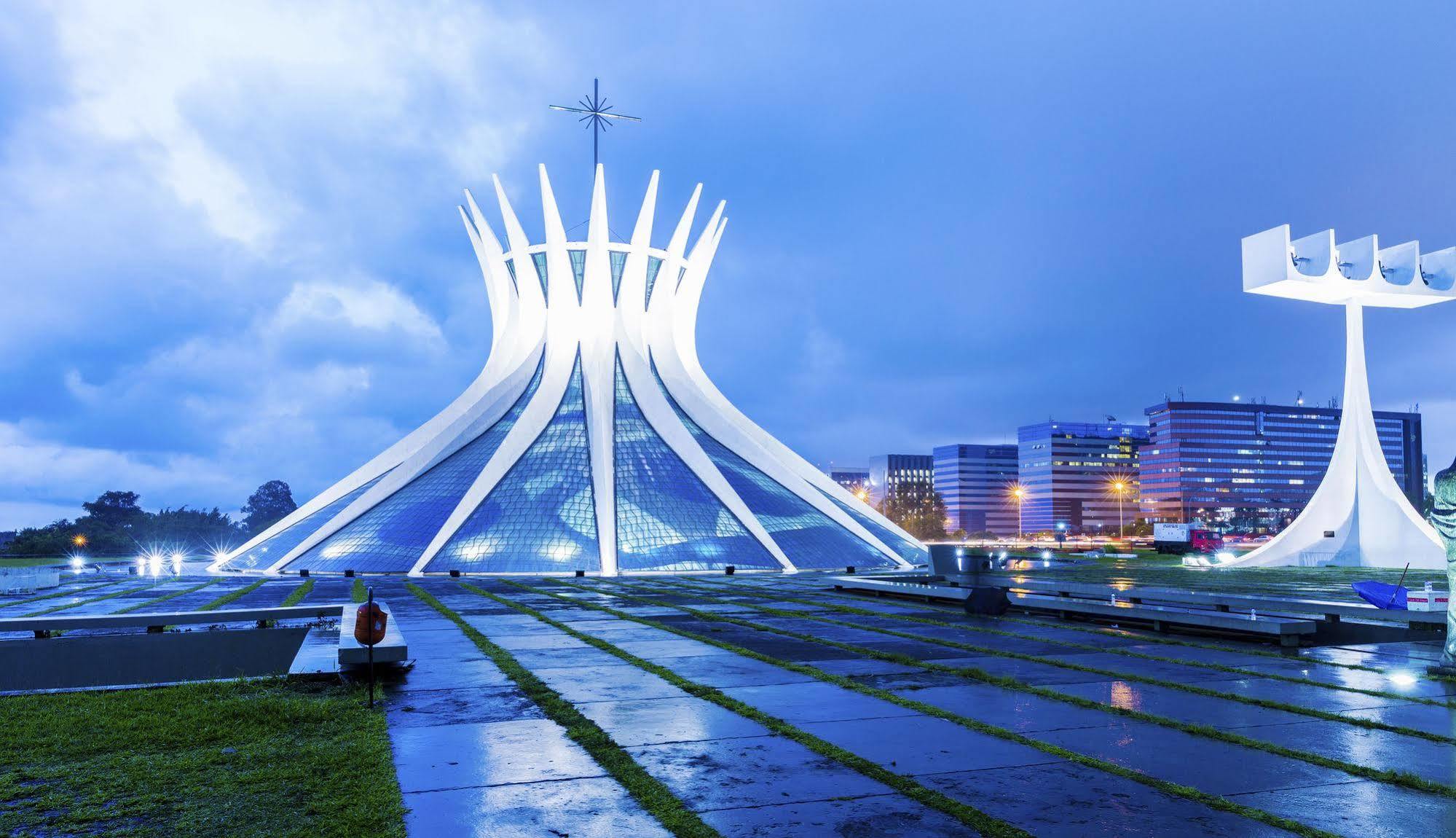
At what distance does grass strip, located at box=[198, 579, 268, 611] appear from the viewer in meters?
21.1

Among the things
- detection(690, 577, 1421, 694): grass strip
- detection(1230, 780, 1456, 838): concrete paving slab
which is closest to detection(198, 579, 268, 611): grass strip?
detection(690, 577, 1421, 694): grass strip

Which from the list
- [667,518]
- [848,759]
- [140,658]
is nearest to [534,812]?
[848,759]

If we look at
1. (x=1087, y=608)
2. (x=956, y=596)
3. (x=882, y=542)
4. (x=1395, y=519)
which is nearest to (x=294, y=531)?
(x=882, y=542)

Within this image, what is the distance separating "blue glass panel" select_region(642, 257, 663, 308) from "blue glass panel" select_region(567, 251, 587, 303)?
129 inches

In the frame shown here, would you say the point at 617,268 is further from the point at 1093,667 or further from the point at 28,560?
the point at 28,560

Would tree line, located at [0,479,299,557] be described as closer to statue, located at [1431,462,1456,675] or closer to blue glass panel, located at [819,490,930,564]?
blue glass panel, located at [819,490,930,564]

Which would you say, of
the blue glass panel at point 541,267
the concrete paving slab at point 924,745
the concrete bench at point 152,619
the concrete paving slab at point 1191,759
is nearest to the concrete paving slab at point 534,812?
the concrete paving slab at point 924,745

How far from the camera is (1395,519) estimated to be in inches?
1559

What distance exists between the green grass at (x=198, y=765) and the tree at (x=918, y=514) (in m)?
101

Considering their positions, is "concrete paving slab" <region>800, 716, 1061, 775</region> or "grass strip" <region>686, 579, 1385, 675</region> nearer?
"concrete paving slab" <region>800, 716, 1061, 775</region>

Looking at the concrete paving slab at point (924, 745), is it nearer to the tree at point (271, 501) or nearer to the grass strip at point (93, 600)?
the grass strip at point (93, 600)

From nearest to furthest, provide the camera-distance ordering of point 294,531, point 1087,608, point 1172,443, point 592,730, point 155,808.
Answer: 1. point 155,808
2. point 592,730
3. point 1087,608
4. point 294,531
5. point 1172,443

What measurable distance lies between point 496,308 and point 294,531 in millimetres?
15390

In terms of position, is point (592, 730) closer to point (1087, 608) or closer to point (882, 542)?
point (1087, 608)
